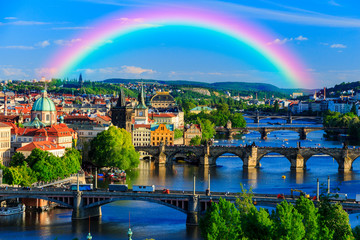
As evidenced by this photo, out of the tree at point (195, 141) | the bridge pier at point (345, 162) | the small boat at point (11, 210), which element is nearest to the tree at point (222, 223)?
the small boat at point (11, 210)

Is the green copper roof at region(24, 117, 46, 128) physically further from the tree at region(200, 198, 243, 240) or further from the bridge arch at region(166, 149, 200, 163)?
the tree at region(200, 198, 243, 240)

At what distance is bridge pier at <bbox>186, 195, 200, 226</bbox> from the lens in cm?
4328

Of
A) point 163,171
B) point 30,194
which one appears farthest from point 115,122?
point 30,194

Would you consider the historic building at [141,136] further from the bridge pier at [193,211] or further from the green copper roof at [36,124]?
the bridge pier at [193,211]

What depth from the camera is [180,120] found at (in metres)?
122

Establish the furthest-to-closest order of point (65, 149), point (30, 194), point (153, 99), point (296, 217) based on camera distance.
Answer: point (153, 99)
point (65, 149)
point (30, 194)
point (296, 217)

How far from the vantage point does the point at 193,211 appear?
4350 cm

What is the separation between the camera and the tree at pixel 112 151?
68125 millimetres

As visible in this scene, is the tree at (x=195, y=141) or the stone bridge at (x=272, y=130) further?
the stone bridge at (x=272, y=130)

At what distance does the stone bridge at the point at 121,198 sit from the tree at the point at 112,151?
20.1 meters

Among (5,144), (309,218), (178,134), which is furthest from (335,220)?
(178,134)

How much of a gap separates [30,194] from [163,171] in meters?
23.9

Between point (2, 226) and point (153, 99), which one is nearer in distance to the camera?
point (2, 226)

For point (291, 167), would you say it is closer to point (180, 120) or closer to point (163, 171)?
point (163, 171)
